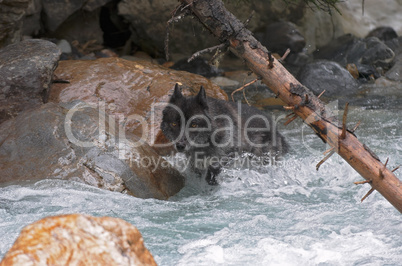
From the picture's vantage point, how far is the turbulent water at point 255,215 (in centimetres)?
418

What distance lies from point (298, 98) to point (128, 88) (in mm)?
3574

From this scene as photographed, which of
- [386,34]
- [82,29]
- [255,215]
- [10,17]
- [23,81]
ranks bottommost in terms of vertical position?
[82,29]

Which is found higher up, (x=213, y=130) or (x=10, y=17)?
(x=213, y=130)

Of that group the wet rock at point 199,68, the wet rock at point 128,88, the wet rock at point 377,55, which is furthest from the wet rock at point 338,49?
the wet rock at point 128,88

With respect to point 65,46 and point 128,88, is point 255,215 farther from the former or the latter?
point 65,46

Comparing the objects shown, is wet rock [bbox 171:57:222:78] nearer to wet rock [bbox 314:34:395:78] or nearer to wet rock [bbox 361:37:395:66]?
wet rock [bbox 314:34:395:78]

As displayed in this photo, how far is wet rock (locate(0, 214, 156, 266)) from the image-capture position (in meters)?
Result: 2.60

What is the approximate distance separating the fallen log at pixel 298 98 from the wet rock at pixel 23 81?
2.60 meters

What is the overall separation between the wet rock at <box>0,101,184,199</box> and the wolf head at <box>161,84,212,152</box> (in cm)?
43

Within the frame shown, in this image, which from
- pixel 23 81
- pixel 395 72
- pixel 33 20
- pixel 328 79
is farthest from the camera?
pixel 395 72

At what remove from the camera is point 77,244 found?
8.82 feet

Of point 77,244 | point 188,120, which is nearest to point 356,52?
point 188,120

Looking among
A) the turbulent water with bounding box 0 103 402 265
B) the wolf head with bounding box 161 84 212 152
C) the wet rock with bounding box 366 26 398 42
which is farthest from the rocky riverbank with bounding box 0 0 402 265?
the wet rock with bounding box 366 26 398 42

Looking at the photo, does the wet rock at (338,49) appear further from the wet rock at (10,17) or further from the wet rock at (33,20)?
the wet rock at (10,17)
